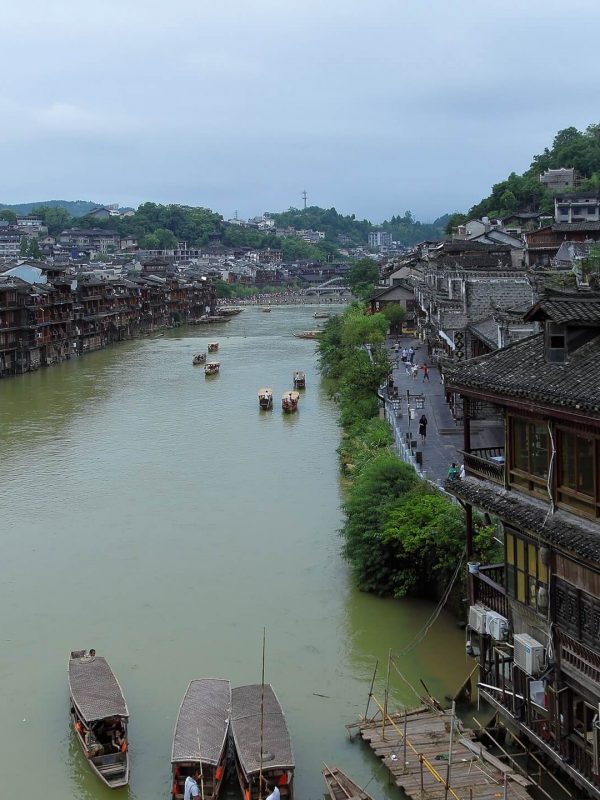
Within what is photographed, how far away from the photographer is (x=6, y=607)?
64.6 feet

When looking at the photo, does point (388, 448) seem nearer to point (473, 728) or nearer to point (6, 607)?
point (6, 607)

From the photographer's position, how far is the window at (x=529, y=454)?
11.3m

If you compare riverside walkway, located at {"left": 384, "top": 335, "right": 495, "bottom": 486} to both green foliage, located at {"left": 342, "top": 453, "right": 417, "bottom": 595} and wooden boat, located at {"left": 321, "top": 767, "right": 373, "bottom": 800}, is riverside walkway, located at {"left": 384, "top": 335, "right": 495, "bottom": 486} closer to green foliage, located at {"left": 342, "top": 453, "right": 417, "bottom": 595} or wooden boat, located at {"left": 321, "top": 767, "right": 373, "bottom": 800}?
green foliage, located at {"left": 342, "top": 453, "right": 417, "bottom": 595}

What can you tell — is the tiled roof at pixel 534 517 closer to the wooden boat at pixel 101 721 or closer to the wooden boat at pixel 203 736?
the wooden boat at pixel 203 736

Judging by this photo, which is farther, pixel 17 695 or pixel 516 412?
pixel 17 695

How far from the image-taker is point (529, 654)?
37.0ft

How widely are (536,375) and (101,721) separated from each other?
799 cm

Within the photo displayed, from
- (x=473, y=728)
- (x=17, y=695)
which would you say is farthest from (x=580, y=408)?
(x=17, y=695)

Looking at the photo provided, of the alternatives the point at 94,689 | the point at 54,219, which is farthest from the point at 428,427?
the point at 54,219

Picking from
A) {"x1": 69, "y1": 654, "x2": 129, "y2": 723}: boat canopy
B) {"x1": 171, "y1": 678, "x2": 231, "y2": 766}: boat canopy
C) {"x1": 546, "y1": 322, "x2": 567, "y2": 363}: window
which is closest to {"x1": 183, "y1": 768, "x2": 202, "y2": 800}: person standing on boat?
{"x1": 171, "y1": 678, "x2": 231, "y2": 766}: boat canopy

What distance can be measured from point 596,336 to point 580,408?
1771mm

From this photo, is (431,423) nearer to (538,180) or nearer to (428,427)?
(428,427)

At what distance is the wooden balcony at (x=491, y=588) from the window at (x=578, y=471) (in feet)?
6.71

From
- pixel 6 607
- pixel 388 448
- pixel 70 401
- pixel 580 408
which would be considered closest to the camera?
pixel 580 408
